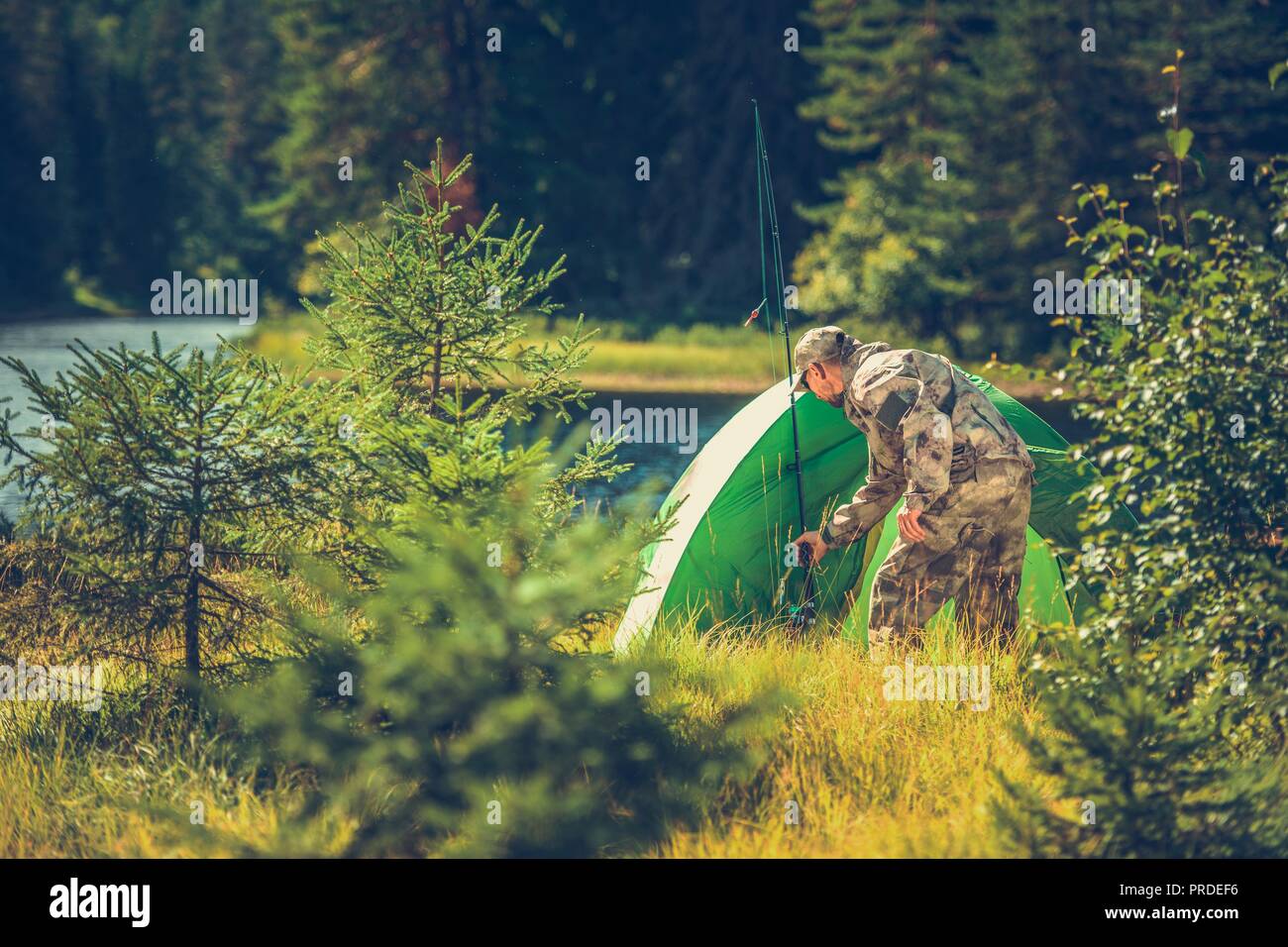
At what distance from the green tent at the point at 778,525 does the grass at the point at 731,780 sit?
0.99 metres

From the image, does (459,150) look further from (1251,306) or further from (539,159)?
(1251,306)

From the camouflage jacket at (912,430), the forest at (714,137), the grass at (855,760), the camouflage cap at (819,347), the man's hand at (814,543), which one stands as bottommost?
the grass at (855,760)

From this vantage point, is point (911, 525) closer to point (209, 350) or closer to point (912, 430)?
point (912, 430)

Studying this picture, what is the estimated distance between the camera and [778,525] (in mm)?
7586

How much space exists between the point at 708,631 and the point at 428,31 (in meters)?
35.5

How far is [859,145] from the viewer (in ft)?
123

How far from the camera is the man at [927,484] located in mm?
6777

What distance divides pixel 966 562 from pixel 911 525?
474 mm

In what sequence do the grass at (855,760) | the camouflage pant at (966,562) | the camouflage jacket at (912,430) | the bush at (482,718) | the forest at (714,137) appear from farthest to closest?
the forest at (714,137)
the camouflage pant at (966,562)
the camouflage jacket at (912,430)
the grass at (855,760)
the bush at (482,718)

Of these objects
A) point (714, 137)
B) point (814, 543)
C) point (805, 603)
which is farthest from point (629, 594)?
point (714, 137)

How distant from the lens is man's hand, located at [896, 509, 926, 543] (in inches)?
266

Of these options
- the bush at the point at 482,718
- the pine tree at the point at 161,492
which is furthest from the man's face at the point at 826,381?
the pine tree at the point at 161,492

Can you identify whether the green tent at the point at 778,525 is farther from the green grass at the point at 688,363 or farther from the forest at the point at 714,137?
the green grass at the point at 688,363

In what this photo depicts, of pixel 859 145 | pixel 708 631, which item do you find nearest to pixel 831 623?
pixel 708 631
